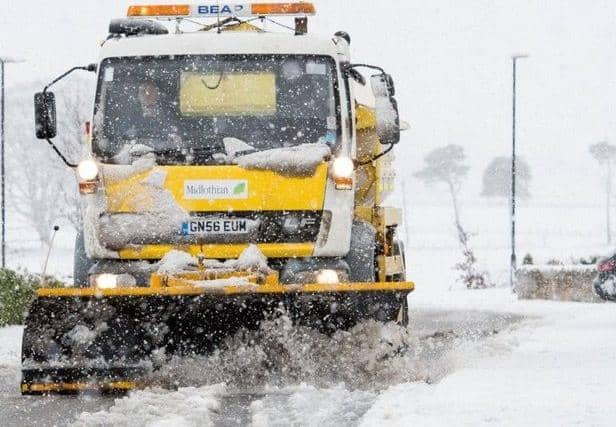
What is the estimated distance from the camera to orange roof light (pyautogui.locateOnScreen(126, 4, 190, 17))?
36.6 ft

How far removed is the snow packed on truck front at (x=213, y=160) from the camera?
9312 millimetres

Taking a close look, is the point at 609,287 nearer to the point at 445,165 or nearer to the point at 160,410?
the point at 160,410

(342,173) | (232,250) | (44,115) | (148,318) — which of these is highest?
(44,115)

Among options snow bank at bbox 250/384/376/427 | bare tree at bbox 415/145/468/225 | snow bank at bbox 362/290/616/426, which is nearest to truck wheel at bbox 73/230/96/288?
snow bank at bbox 250/384/376/427

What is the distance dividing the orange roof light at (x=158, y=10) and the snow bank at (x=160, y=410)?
4.19 metres

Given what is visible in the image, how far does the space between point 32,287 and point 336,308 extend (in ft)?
35.6

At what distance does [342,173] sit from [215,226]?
1112mm

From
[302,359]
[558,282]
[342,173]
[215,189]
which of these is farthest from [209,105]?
[558,282]

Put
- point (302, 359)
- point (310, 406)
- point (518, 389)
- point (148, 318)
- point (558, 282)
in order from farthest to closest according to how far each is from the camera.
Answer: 1. point (558, 282)
2. point (302, 359)
3. point (148, 318)
4. point (518, 389)
5. point (310, 406)

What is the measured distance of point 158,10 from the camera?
11.2 metres

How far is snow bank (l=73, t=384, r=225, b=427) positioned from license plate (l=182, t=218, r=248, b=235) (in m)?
1.41

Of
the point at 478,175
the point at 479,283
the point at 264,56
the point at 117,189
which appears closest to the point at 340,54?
the point at 264,56

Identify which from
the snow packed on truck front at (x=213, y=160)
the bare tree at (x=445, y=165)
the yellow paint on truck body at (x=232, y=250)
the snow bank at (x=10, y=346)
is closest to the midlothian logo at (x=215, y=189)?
the snow packed on truck front at (x=213, y=160)

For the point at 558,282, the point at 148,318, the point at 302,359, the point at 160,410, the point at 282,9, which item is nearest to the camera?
the point at 160,410
